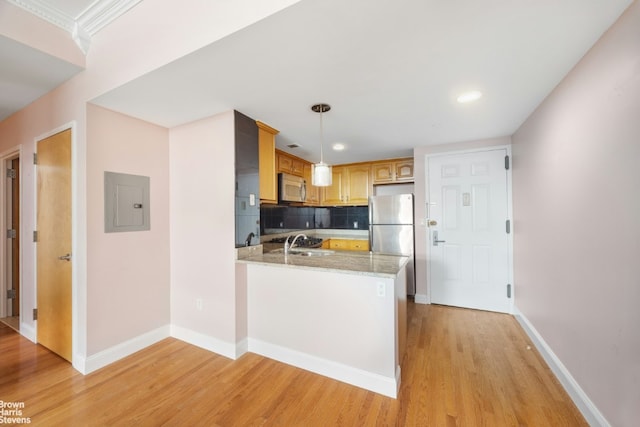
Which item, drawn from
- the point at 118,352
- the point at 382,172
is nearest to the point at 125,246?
the point at 118,352

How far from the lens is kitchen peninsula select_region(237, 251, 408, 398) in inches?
71.9

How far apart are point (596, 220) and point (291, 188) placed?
3021mm

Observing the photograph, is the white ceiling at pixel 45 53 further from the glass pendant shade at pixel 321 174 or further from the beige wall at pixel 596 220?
the beige wall at pixel 596 220

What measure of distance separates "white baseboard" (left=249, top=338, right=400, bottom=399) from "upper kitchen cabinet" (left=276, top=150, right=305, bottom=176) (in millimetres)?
2245

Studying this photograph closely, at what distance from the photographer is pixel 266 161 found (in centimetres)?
272

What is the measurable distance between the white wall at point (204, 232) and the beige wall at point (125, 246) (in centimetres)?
11

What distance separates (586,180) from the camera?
156cm

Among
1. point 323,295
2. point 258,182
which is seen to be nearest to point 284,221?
point 258,182

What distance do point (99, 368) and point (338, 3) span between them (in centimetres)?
308

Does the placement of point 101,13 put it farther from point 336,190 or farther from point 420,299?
point 420,299

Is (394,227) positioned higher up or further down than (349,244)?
higher up

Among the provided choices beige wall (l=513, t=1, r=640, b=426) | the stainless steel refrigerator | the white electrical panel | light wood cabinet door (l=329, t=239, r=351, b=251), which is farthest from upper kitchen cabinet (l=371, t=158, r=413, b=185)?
the white electrical panel

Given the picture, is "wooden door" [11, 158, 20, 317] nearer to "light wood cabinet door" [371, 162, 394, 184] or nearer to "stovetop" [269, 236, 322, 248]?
"stovetop" [269, 236, 322, 248]

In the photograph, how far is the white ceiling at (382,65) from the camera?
1.21m
